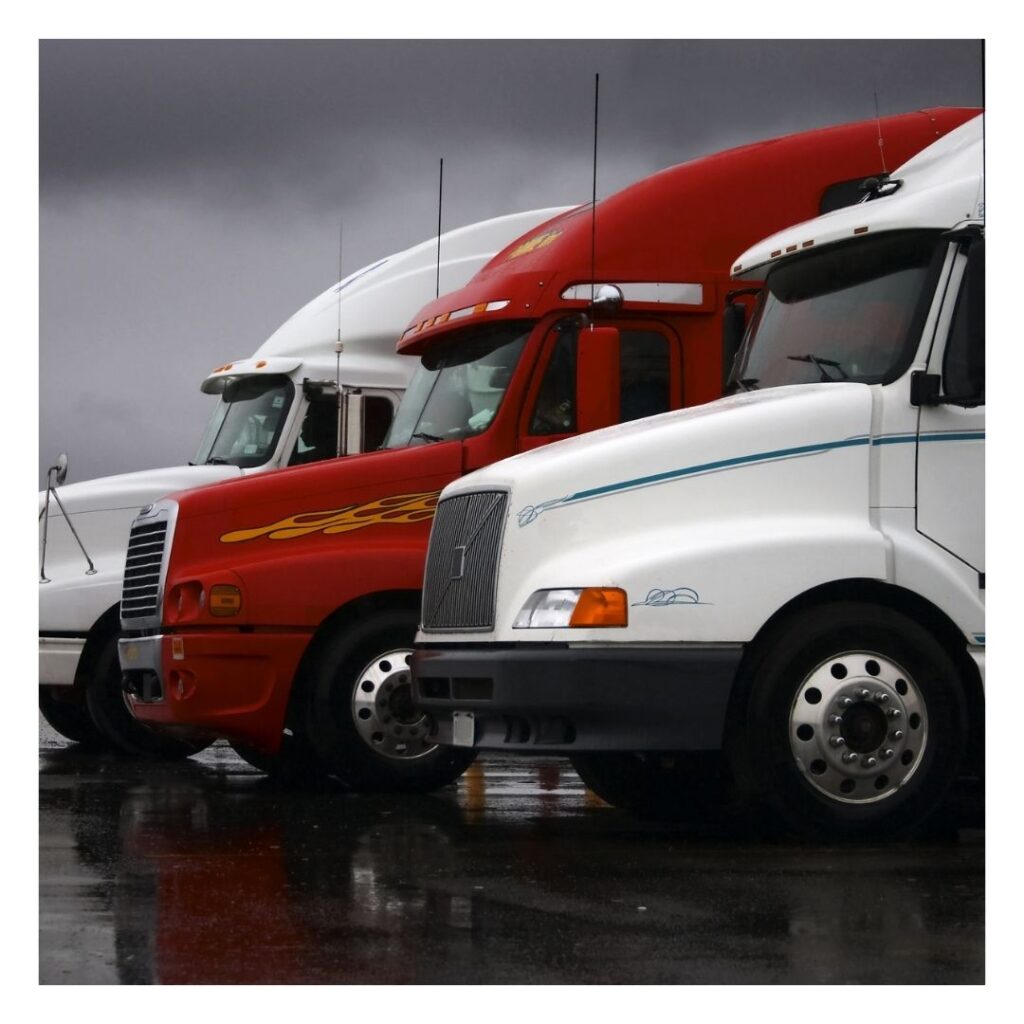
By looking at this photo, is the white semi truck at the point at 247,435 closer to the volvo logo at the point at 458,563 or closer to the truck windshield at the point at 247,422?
the truck windshield at the point at 247,422

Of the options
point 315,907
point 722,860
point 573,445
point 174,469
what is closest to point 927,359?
point 573,445

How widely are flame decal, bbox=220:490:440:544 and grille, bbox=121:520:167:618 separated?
2.36ft

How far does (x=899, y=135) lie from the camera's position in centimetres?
→ 1250

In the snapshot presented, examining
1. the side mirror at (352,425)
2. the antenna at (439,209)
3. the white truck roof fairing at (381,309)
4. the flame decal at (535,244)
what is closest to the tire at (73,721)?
the white truck roof fairing at (381,309)

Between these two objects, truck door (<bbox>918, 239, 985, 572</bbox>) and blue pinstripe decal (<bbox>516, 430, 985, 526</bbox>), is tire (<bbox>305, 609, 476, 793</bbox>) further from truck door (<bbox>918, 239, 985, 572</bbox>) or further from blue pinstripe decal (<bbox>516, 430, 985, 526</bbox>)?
truck door (<bbox>918, 239, 985, 572</bbox>)

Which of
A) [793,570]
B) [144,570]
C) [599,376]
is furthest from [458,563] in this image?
[144,570]

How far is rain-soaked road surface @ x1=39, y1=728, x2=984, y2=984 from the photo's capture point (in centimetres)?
618

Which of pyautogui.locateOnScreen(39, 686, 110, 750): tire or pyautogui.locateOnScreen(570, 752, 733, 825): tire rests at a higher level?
pyautogui.locateOnScreen(570, 752, 733, 825): tire

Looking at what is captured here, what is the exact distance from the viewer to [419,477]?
1193cm

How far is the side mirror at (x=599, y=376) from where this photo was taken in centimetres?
1140

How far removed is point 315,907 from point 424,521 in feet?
15.4

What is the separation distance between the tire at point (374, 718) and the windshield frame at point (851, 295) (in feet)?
8.45

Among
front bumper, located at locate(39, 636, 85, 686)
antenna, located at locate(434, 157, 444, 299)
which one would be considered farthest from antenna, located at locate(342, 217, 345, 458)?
front bumper, located at locate(39, 636, 85, 686)

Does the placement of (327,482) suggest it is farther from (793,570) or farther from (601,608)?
(793,570)
